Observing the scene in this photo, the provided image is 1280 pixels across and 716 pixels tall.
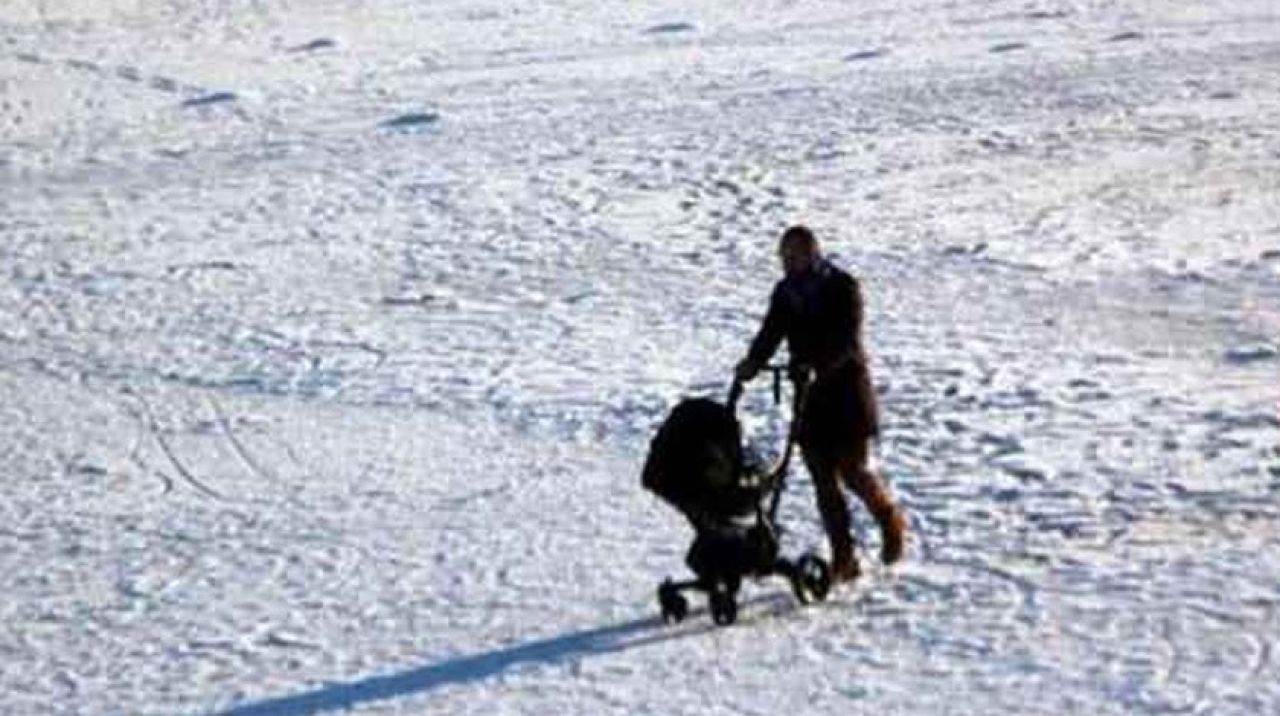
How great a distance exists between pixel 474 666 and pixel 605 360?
23.1 feet

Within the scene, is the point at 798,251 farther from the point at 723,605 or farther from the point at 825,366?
the point at 723,605

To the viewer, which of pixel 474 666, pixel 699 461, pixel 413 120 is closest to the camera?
pixel 699 461

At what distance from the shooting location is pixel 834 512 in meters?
11.5

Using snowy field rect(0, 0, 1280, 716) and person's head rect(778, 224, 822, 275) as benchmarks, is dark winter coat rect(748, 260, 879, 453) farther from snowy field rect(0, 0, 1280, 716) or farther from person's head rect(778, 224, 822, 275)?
snowy field rect(0, 0, 1280, 716)

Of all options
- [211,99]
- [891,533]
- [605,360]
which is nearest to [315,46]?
[211,99]

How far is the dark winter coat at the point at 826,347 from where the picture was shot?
1116 centimetres

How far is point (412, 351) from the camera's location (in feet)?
61.6

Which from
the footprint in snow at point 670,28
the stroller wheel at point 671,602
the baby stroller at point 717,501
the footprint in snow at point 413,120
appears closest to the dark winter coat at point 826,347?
the baby stroller at point 717,501

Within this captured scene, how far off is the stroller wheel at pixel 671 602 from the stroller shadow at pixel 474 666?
0.08 metres

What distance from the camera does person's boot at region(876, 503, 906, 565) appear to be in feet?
38.4

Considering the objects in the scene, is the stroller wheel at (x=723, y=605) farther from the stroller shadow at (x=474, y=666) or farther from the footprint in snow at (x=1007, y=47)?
the footprint in snow at (x=1007, y=47)

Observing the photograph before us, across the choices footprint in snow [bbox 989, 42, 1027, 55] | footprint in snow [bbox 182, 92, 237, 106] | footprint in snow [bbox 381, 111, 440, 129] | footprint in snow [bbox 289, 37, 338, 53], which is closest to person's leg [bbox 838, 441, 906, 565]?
footprint in snow [bbox 381, 111, 440, 129]

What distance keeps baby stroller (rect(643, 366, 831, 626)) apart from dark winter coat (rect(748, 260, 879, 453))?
190mm

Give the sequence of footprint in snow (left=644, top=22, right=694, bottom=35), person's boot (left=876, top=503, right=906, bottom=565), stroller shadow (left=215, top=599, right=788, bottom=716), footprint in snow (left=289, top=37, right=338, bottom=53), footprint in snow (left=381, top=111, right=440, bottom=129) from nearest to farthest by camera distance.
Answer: stroller shadow (left=215, top=599, right=788, bottom=716)
person's boot (left=876, top=503, right=906, bottom=565)
footprint in snow (left=381, top=111, right=440, bottom=129)
footprint in snow (left=644, top=22, right=694, bottom=35)
footprint in snow (left=289, top=37, right=338, bottom=53)
